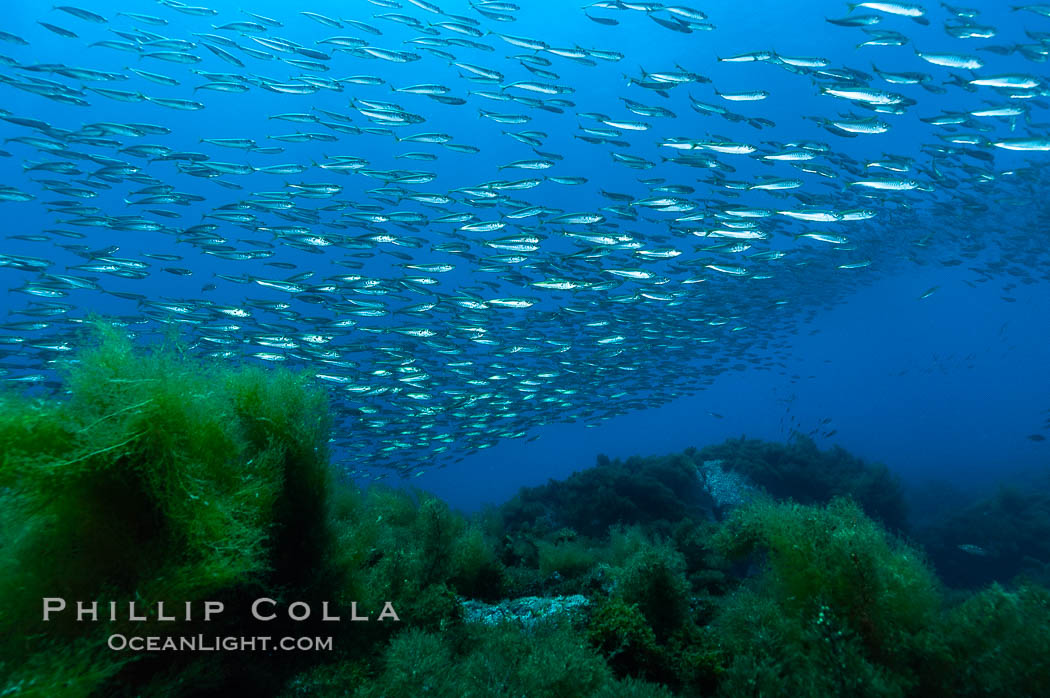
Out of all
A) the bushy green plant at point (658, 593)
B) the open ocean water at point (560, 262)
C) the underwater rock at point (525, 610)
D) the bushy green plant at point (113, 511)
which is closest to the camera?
the bushy green plant at point (113, 511)

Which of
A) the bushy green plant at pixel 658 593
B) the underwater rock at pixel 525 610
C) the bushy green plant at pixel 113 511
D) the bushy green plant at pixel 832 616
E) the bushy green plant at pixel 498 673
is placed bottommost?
the underwater rock at pixel 525 610

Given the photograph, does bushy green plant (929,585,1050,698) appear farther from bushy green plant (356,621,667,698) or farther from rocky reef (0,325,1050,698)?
bushy green plant (356,621,667,698)

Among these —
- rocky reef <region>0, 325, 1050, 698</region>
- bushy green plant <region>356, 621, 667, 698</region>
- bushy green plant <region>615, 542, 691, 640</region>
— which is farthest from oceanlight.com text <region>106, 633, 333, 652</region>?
bushy green plant <region>615, 542, 691, 640</region>

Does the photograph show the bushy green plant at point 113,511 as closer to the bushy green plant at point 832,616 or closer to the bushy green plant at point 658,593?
the bushy green plant at point 658,593

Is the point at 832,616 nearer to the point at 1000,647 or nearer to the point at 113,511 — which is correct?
the point at 1000,647

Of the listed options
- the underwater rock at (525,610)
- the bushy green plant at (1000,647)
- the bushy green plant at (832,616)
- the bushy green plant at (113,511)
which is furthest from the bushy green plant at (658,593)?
the bushy green plant at (113,511)

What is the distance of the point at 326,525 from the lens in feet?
12.6

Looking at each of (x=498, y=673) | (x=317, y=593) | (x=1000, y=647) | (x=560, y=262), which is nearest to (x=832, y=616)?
(x=1000, y=647)

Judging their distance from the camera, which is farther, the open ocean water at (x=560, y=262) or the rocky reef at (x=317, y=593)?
the open ocean water at (x=560, y=262)

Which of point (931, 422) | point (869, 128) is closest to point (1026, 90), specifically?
point (869, 128)

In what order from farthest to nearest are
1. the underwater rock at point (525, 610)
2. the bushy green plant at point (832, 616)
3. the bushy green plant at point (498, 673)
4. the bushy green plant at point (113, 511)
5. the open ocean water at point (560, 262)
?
the open ocean water at point (560, 262)
the underwater rock at point (525, 610)
the bushy green plant at point (832, 616)
the bushy green plant at point (498, 673)
the bushy green plant at point (113, 511)

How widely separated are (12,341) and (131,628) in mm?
12144

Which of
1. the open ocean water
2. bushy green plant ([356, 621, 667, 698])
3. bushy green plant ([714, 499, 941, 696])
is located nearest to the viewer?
bushy green plant ([356, 621, 667, 698])

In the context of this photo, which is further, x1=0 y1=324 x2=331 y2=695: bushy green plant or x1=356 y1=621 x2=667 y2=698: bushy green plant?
x1=356 y1=621 x2=667 y2=698: bushy green plant
